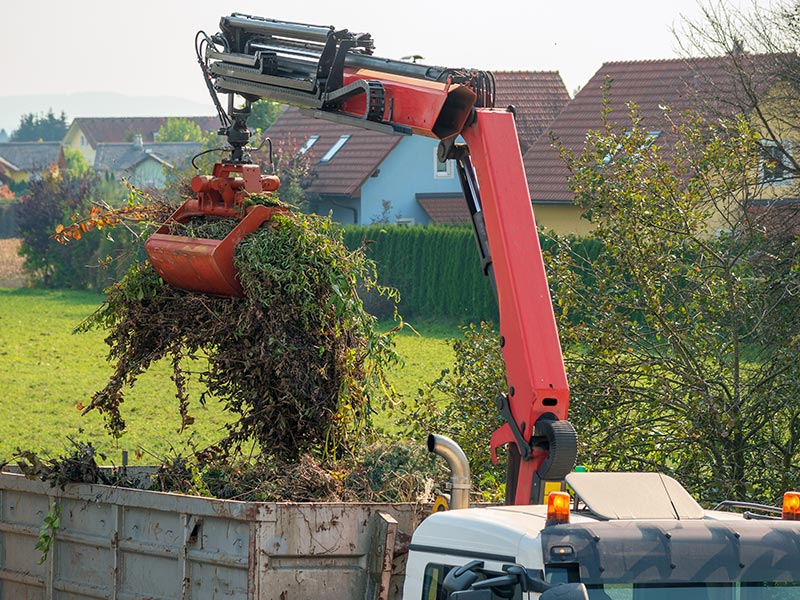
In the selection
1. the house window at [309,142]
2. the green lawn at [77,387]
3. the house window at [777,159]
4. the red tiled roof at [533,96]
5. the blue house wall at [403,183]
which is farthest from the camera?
the house window at [309,142]

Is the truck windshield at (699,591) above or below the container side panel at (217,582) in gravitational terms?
above

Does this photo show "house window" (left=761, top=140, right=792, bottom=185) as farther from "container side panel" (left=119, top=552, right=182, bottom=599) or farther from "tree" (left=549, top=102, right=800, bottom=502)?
"container side panel" (left=119, top=552, right=182, bottom=599)

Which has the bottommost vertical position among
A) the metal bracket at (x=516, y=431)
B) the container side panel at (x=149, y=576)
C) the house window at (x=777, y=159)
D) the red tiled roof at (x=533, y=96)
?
the container side panel at (x=149, y=576)

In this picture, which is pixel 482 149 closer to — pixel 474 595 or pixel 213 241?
pixel 213 241

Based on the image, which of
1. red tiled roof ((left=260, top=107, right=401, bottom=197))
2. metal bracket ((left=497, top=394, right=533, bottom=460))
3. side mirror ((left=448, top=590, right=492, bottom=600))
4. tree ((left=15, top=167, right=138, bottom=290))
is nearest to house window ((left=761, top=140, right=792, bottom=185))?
metal bracket ((left=497, top=394, right=533, bottom=460))

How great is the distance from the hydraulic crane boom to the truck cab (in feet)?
3.80

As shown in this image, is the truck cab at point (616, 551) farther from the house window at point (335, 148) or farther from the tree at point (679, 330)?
the house window at point (335, 148)

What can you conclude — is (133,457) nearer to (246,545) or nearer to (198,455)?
(198,455)

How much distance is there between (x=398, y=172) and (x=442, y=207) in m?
1.99

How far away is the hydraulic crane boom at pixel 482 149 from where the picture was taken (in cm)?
666

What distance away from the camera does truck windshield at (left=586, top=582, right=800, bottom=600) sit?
471cm

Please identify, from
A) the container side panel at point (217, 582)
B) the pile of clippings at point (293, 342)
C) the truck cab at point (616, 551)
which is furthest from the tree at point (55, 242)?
the truck cab at point (616, 551)

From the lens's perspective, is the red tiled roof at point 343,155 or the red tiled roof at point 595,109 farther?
the red tiled roof at point 343,155

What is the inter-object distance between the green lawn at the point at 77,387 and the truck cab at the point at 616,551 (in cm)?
543
